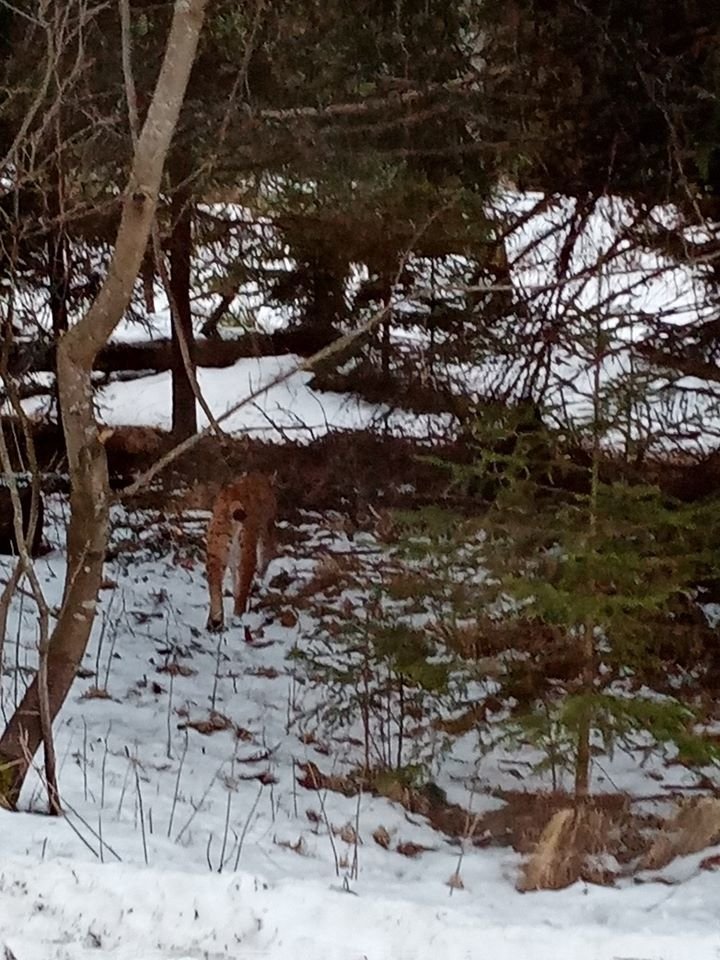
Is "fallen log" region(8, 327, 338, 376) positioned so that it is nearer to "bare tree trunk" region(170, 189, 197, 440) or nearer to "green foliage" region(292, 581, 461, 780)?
"bare tree trunk" region(170, 189, 197, 440)

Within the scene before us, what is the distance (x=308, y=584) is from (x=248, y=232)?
3.55m

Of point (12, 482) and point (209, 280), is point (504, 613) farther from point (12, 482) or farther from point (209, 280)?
point (209, 280)

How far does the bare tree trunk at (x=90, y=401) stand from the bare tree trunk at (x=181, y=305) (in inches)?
124

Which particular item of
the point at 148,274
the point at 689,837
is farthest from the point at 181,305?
the point at 689,837

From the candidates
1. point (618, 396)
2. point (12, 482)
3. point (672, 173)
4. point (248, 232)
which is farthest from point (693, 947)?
point (248, 232)

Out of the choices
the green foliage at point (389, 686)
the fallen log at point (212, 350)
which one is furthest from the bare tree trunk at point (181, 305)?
the green foliage at point (389, 686)

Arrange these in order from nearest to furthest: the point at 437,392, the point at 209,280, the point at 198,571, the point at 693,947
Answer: the point at 693,947 < the point at 437,392 < the point at 198,571 < the point at 209,280

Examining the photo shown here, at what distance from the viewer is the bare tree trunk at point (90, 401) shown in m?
4.00

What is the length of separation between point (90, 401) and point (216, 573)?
3.53 m

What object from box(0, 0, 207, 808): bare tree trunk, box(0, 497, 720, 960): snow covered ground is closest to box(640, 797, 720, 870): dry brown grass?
box(0, 497, 720, 960): snow covered ground

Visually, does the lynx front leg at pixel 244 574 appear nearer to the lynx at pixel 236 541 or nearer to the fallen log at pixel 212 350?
the lynx at pixel 236 541

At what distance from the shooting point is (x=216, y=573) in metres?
7.72

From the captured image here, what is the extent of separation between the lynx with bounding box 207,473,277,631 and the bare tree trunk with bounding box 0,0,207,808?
3222 mm

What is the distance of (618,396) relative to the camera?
4660mm
